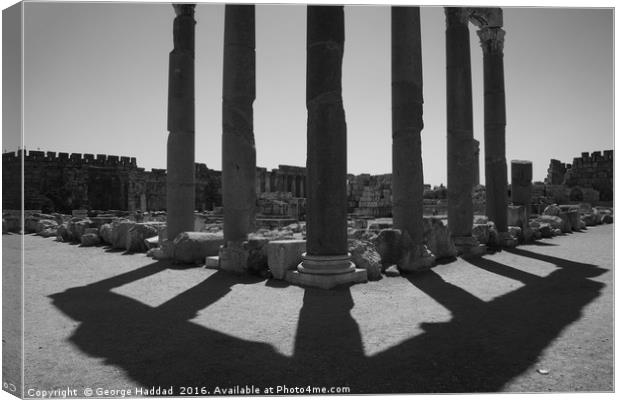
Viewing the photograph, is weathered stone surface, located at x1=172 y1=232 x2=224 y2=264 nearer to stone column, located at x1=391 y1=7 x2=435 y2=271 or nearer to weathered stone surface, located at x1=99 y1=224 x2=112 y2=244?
stone column, located at x1=391 y1=7 x2=435 y2=271

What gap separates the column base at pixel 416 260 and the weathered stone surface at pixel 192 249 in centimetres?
483

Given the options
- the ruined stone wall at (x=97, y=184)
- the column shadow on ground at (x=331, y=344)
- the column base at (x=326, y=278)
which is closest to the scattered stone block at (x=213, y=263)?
the column base at (x=326, y=278)

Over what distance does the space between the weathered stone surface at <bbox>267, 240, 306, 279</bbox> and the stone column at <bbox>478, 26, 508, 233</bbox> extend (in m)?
9.21

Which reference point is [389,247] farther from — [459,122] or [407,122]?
[459,122]

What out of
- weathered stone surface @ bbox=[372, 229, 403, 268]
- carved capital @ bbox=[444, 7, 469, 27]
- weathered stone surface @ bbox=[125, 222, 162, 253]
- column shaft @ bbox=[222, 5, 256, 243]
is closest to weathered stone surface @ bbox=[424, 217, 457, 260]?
weathered stone surface @ bbox=[372, 229, 403, 268]

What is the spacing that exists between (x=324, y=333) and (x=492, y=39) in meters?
14.3

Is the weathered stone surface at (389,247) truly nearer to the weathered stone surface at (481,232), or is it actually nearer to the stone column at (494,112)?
the weathered stone surface at (481,232)

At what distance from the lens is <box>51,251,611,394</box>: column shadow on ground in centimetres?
359

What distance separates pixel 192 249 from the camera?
35.7 feet

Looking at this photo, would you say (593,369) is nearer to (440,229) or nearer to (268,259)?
(268,259)

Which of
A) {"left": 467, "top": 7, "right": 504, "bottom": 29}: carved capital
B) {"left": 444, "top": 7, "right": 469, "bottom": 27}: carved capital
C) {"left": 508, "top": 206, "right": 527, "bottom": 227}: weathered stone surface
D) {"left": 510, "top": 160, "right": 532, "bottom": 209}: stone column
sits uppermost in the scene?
{"left": 467, "top": 7, "right": 504, "bottom": 29}: carved capital

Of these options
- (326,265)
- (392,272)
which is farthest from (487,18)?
(326,265)

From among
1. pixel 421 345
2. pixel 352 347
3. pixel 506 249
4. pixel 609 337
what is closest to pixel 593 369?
pixel 609 337

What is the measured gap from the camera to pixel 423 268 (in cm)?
977
